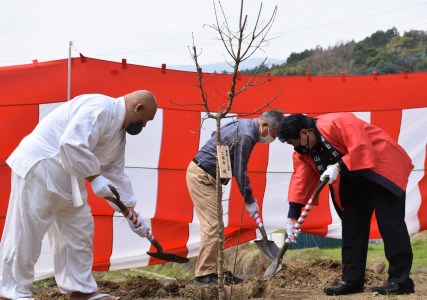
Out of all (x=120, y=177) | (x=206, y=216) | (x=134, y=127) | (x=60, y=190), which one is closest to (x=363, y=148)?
(x=206, y=216)

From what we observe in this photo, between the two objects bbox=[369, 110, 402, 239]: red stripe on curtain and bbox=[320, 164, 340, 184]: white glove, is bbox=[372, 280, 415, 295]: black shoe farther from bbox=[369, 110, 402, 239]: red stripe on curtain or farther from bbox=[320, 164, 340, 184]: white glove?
bbox=[369, 110, 402, 239]: red stripe on curtain

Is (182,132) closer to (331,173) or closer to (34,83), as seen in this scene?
(34,83)

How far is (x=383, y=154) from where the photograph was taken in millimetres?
4734

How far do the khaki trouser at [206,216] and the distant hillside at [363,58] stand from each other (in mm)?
16544

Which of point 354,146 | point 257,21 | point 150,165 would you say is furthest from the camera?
point 150,165

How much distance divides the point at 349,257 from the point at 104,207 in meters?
2.06

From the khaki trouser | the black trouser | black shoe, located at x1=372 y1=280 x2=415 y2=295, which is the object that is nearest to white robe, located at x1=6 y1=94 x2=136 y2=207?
the khaki trouser

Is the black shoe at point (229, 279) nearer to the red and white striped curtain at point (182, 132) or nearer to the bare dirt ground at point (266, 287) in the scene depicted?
the bare dirt ground at point (266, 287)

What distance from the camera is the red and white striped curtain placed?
18.6 feet

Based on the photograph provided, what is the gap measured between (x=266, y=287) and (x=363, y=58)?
21.5 meters

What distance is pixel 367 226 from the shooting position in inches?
196

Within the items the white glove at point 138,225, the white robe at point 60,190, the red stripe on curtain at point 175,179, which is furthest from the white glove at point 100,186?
the red stripe on curtain at point 175,179

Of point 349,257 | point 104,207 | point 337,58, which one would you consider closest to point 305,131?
point 349,257

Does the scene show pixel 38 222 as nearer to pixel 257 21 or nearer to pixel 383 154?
pixel 257 21
